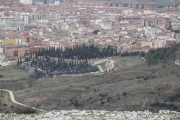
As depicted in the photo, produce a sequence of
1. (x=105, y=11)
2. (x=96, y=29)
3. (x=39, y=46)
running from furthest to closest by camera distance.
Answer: (x=105, y=11)
(x=96, y=29)
(x=39, y=46)

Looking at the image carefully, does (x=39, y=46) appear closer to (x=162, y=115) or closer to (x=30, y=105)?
(x=30, y=105)

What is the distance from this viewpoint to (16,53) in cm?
7531

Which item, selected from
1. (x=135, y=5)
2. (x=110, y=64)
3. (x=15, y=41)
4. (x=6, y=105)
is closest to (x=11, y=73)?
(x=110, y=64)

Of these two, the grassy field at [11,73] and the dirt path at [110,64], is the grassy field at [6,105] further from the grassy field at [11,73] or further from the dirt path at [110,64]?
the dirt path at [110,64]

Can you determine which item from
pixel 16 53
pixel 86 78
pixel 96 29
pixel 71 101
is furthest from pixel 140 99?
pixel 96 29

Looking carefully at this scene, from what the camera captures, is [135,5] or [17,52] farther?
[135,5]

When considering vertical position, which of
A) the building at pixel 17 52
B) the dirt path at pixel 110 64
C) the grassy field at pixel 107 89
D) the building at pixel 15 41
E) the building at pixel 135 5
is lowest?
the building at pixel 135 5

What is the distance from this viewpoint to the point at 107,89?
42.1 m

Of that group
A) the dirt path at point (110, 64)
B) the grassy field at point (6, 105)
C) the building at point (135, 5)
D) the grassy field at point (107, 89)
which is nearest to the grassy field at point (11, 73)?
the grassy field at point (107, 89)

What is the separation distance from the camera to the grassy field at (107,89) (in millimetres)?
35378

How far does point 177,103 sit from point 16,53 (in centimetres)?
4665

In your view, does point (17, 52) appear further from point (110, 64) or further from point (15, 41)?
point (110, 64)

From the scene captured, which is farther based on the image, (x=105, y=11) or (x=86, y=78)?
(x=105, y=11)

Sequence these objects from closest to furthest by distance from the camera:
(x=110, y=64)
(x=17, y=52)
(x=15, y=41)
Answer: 1. (x=110, y=64)
2. (x=17, y=52)
3. (x=15, y=41)
